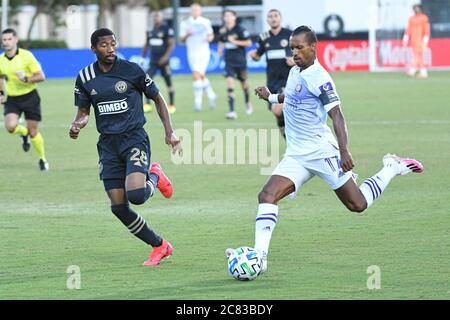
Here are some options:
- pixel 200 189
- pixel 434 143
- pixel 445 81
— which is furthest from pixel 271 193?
pixel 445 81

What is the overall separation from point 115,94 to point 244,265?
82.0 inches

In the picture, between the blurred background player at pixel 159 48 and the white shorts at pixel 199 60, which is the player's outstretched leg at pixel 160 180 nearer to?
the blurred background player at pixel 159 48

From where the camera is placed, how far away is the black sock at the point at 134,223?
9.74 metres

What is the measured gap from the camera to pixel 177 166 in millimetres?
17641

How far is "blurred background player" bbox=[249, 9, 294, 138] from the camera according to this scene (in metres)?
19.6

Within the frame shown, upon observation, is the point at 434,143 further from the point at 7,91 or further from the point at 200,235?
the point at 200,235

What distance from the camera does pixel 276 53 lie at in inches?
778

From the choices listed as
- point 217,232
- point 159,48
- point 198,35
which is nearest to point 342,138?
point 217,232

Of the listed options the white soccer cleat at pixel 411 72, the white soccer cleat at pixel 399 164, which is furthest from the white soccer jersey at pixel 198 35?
the white soccer cleat at pixel 399 164

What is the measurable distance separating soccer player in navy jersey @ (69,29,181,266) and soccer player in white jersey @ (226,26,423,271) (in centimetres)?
105

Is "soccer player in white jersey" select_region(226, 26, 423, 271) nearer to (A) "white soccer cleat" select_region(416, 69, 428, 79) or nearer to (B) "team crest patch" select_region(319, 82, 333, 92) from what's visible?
(B) "team crest patch" select_region(319, 82, 333, 92)

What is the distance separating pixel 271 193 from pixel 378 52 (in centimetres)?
3374

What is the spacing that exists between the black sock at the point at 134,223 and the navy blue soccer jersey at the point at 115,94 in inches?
26.9

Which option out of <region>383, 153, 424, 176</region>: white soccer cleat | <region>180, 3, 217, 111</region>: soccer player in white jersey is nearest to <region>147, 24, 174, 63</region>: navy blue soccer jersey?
<region>180, 3, 217, 111</region>: soccer player in white jersey
